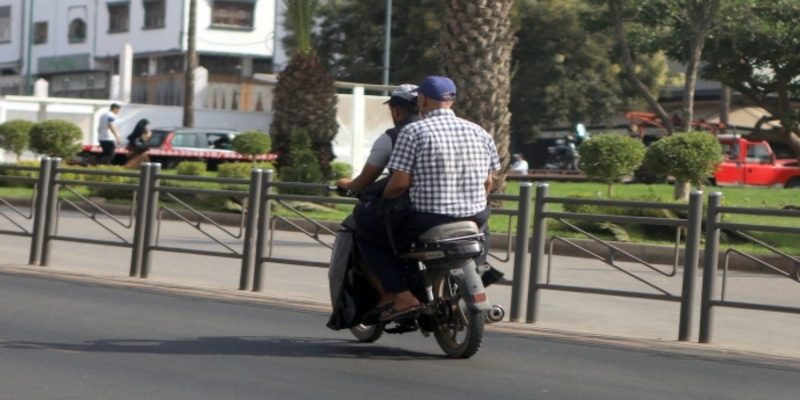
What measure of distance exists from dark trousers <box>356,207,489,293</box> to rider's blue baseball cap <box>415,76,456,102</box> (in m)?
0.71

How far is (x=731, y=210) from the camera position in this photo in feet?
28.2

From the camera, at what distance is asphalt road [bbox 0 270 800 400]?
20.9 feet

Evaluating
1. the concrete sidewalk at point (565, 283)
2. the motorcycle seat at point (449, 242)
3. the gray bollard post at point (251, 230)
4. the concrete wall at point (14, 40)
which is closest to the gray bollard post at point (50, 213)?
the concrete sidewalk at point (565, 283)

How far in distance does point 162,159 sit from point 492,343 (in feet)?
88.2

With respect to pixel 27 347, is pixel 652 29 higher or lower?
higher

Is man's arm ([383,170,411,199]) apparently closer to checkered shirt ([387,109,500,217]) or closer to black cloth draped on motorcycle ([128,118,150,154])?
checkered shirt ([387,109,500,217])

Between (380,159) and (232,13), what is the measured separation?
5028cm

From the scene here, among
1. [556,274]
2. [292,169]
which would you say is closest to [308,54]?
[292,169]

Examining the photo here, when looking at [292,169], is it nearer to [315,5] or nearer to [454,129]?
[315,5]

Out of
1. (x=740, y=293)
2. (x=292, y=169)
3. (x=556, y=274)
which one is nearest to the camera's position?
(x=740, y=293)

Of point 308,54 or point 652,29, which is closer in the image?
point 308,54

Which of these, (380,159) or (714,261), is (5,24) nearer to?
(714,261)

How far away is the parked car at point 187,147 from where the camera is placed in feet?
111

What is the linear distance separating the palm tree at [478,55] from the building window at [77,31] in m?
42.4
